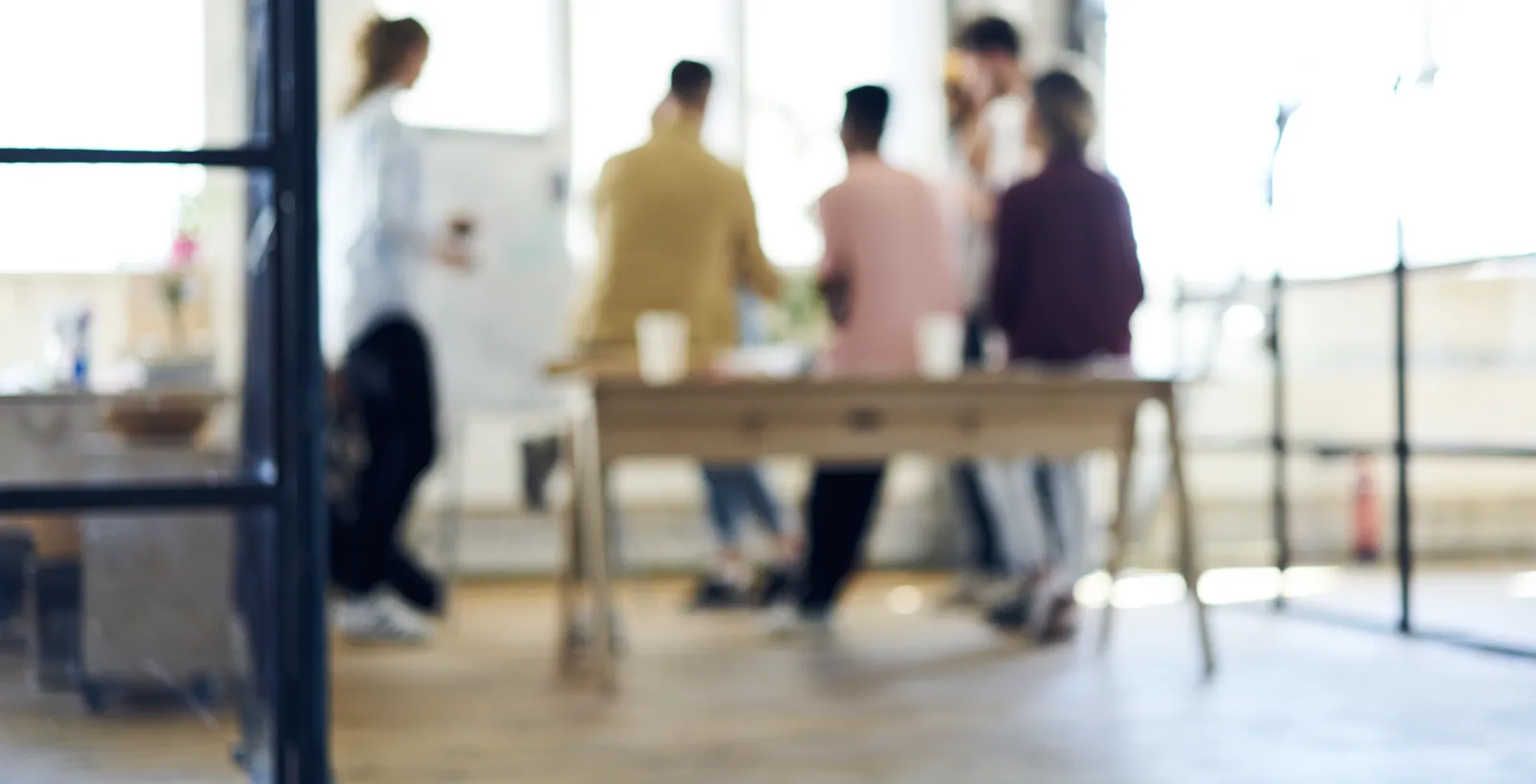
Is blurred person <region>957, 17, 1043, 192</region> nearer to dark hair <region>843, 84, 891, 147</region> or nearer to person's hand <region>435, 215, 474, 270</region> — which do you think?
dark hair <region>843, 84, 891, 147</region>

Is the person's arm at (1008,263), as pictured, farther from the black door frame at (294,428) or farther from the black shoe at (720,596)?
the black door frame at (294,428)

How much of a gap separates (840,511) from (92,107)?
2527 mm

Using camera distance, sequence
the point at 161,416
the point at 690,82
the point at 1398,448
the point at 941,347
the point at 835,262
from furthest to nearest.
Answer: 1. the point at 690,82
2. the point at 835,262
3. the point at 1398,448
4. the point at 941,347
5. the point at 161,416

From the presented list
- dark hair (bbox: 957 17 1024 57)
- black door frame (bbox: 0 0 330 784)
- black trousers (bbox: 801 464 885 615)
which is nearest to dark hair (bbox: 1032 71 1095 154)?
dark hair (bbox: 957 17 1024 57)

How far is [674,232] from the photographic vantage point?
439 cm

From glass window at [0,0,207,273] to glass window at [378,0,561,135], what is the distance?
11.7ft

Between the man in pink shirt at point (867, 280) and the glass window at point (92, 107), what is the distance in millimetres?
2237

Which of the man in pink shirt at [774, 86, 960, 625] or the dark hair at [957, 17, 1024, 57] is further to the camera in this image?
the dark hair at [957, 17, 1024, 57]

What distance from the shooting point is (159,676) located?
2.45m

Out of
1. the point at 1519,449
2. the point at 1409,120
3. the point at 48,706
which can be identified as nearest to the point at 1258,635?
the point at 1519,449

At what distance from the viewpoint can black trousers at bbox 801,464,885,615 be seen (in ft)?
14.4

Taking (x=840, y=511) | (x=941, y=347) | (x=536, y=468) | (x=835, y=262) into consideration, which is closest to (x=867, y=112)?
(x=835, y=262)

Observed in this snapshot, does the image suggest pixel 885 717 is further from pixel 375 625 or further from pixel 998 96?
pixel 998 96

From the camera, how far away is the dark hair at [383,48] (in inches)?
170
